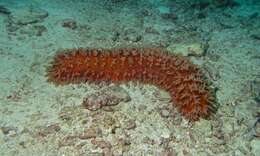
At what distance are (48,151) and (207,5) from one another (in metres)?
3.77

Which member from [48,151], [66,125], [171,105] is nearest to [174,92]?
[171,105]

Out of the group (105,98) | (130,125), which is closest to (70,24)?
(105,98)

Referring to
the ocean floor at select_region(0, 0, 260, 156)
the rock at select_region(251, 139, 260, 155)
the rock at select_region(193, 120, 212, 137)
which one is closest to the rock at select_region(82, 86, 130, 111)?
the ocean floor at select_region(0, 0, 260, 156)

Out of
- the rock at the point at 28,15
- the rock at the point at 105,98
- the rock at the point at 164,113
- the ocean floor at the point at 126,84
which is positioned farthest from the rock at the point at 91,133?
the rock at the point at 28,15

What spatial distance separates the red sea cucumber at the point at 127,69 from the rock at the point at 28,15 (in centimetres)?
122

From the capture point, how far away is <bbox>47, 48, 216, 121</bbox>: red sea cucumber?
3.77 metres

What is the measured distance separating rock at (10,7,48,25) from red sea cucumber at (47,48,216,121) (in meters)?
1.22

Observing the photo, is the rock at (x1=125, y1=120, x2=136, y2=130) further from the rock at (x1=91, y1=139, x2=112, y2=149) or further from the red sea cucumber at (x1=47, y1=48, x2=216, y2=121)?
the red sea cucumber at (x1=47, y1=48, x2=216, y2=121)

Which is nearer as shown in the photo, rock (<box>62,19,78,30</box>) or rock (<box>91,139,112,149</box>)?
rock (<box>91,139,112,149</box>)

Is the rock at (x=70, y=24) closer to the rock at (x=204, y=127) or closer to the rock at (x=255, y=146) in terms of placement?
the rock at (x=204, y=127)

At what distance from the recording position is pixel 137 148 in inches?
129

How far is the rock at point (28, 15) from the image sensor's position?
192 inches

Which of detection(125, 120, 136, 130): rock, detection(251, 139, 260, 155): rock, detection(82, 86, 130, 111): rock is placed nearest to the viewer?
detection(251, 139, 260, 155): rock

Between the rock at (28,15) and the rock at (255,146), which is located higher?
the rock at (28,15)
